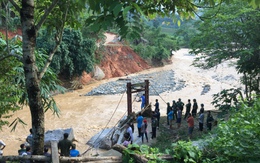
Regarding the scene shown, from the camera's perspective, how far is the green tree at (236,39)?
10.1 m

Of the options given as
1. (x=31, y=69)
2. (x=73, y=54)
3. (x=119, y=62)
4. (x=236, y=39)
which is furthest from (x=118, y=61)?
(x=31, y=69)

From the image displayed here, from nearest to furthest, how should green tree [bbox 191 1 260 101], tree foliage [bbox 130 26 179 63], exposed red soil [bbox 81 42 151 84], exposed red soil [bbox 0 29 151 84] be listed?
green tree [bbox 191 1 260 101] → exposed red soil [bbox 0 29 151 84] → exposed red soil [bbox 81 42 151 84] → tree foliage [bbox 130 26 179 63]

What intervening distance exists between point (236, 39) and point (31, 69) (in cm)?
984

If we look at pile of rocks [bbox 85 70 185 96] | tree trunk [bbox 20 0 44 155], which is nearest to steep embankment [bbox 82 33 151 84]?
pile of rocks [bbox 85 70 185 96]

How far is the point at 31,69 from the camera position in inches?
123

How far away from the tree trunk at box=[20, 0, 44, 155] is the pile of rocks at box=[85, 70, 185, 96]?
57.2 feet

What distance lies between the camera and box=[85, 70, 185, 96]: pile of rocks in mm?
23500

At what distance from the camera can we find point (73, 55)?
23.9 m

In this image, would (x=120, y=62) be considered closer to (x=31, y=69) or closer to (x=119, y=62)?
(x=119, y=62)

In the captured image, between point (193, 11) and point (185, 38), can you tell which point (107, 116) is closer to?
point (193, 11)

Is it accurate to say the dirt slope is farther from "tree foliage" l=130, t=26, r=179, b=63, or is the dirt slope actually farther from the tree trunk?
the tree trunk

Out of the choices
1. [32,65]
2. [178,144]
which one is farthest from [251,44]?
[32,65]

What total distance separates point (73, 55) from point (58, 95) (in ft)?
13.8

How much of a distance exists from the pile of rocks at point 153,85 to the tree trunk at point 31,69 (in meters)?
17.4
